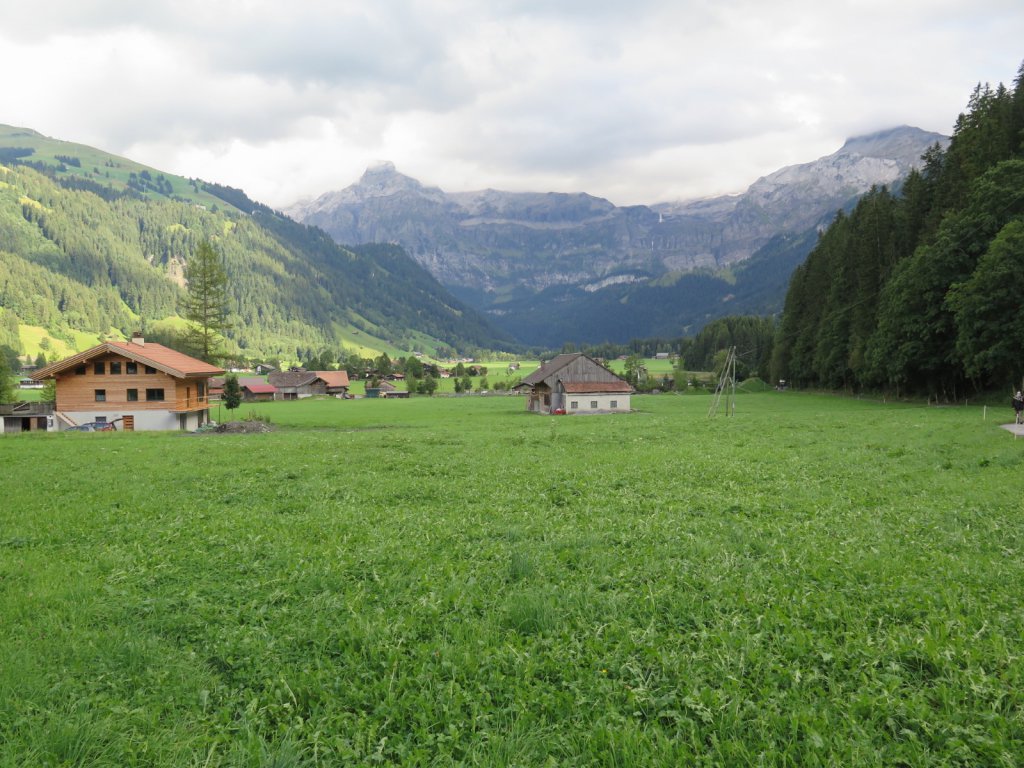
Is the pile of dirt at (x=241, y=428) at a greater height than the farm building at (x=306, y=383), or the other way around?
the farm building at (x=306, y=383)

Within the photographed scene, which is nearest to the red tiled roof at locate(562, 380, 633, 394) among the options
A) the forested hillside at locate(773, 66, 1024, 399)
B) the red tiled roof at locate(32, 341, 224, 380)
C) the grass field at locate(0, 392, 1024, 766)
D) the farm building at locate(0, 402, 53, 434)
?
the forested hillside at locate(773, 66, 1024, 399)

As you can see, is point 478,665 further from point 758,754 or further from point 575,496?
point 575,496

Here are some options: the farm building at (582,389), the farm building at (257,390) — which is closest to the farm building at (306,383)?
the farm building at (257,390)

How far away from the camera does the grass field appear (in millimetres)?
4914

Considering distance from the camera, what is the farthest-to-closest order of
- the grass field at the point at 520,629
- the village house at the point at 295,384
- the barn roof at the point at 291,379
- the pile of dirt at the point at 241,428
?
1. the barn roof at the point at 291,379
2. the village house at the point at 295,384
3. the pile of dirt at the point at 241,428
4. the grass field at the point at 520,629

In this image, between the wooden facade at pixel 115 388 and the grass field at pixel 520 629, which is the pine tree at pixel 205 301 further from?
the grass field at pixel 520 629

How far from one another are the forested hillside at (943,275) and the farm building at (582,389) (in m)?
29.0

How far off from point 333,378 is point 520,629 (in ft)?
505

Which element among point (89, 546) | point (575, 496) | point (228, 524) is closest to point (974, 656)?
point (575, 496)

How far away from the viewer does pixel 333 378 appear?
153250 mm

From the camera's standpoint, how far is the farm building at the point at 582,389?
73875mm

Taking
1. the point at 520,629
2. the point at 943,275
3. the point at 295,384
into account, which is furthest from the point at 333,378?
the point at 520,629

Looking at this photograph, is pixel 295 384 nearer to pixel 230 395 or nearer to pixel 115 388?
pixel 230 395

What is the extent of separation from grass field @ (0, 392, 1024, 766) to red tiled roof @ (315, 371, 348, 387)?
14207 cm
